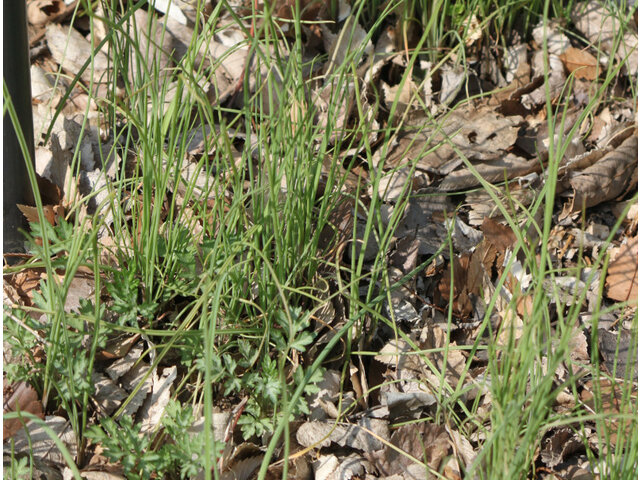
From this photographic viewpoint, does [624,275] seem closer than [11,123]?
No

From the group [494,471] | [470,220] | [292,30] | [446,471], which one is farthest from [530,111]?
[494,471]

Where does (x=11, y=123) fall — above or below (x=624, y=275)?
above

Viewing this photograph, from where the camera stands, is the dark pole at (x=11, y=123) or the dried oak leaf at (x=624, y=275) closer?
the dark pole at (x=11, y=123)

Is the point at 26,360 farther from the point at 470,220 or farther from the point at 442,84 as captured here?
the point at 442,84

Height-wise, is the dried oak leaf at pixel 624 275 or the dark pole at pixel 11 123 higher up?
the dark pole at pixel 11 123

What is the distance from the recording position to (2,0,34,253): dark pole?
147 cm

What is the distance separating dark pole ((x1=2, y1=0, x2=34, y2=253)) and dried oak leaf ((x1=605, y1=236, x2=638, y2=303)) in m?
1.39

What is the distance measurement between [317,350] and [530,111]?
115 cm

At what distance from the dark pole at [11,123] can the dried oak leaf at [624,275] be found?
1391 millimetres

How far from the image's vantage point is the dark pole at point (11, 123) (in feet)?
4.83

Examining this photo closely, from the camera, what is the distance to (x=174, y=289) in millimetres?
1478

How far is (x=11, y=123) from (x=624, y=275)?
1468 millimetres

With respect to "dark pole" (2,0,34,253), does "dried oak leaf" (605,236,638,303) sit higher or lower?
lower

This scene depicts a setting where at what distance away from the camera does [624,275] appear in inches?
70.8
